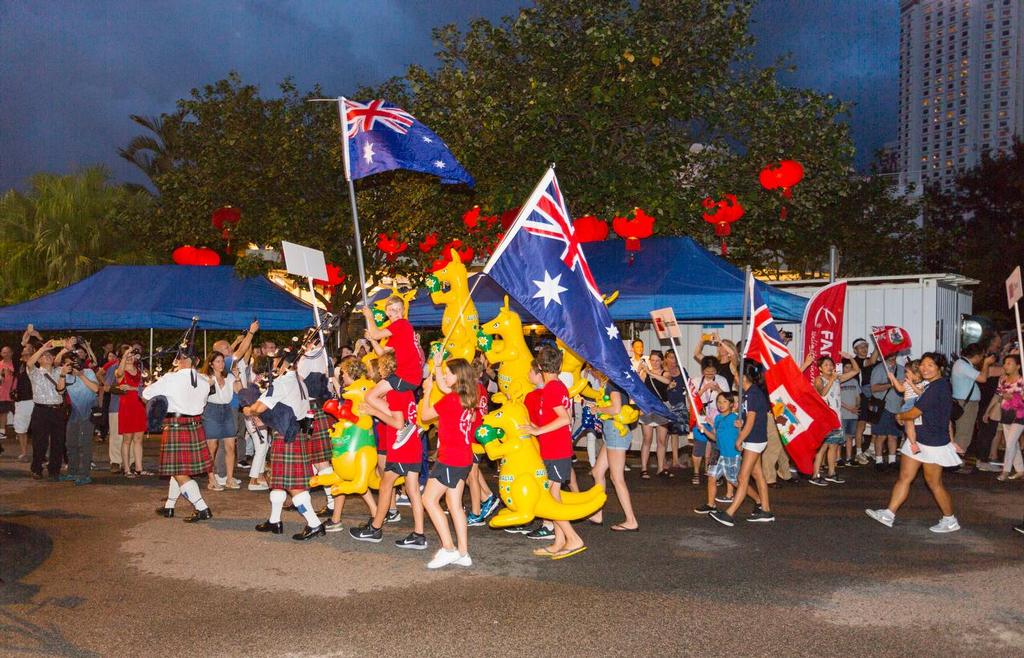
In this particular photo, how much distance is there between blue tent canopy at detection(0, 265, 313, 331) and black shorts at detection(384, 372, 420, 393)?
31.8ft

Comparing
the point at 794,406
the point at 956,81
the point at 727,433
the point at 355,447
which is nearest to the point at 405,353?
the point at 355,447

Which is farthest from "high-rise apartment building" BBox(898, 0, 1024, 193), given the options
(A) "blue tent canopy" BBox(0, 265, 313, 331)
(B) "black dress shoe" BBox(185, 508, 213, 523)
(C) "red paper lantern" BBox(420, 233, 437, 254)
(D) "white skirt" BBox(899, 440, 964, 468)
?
(B) "black dress shoe" BBox(185, 508, 213, 523)

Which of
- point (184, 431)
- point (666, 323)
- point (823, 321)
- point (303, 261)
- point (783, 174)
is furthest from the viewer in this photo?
point (783, 174)

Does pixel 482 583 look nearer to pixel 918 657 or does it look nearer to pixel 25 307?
pixel 918 657

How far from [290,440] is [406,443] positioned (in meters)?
1.17

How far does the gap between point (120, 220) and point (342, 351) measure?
1378 centimetres

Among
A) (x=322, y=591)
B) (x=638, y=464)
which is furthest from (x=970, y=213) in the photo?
(x=322, y=591)

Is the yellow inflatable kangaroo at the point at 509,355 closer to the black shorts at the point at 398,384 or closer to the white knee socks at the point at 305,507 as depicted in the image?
the black shorts at the point at 398,384

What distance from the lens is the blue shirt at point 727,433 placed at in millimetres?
9055

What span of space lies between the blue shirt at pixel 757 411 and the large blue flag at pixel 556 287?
1836 mm

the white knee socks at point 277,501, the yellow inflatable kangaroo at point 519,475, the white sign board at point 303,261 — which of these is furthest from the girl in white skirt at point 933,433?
the white sign board at point 303,261

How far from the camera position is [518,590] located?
6.43 m

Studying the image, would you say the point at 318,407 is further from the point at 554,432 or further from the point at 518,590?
the point at 518,590

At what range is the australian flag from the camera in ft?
30.8
